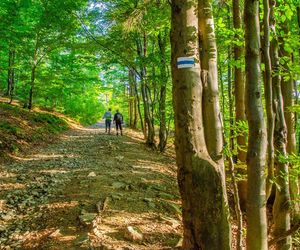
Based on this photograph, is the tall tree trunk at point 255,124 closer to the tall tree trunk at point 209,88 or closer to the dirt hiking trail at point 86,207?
the tall tree trunk at point 209,88

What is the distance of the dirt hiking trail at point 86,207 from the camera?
163 inches

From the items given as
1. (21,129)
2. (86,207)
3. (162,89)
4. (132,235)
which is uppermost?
(162,89)

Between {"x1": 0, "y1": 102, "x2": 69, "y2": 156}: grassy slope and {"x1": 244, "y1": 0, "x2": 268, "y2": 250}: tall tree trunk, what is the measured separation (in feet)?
28.4

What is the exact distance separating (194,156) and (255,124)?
0.64 m

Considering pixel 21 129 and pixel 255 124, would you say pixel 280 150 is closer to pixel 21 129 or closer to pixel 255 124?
pixel 255 124

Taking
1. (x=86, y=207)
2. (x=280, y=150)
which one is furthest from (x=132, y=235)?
(x=280, y=150)

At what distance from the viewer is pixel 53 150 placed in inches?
457

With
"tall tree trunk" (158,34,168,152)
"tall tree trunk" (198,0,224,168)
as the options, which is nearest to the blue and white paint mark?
"tall tree trunk" (198,0,224,168)

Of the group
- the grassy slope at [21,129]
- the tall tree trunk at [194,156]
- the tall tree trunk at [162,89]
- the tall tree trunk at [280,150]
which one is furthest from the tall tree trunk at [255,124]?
the tall tree trunk at [162,89]

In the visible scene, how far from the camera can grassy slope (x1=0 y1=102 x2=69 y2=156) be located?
10.5 m

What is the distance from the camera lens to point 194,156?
112 inches

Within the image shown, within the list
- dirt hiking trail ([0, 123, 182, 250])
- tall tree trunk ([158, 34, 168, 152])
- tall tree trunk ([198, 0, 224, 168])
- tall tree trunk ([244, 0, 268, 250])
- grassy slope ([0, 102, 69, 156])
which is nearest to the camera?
tall tree trunk ([244, 0, 268, 250])

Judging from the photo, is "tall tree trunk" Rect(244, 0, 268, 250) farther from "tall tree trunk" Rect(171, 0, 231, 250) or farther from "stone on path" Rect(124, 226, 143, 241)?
"stone on path" Rect(124, 226, 143, 241)

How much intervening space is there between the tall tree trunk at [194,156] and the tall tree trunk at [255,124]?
0.93 feet
